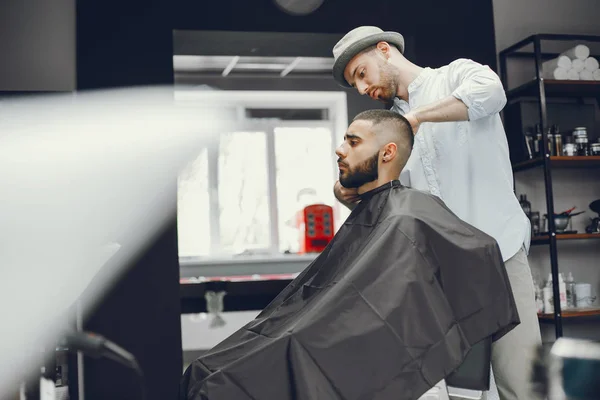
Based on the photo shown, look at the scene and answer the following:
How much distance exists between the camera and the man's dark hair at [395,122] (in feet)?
7.29

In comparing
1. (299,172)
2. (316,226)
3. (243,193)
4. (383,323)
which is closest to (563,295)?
(383,323)

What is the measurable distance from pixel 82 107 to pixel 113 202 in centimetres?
51

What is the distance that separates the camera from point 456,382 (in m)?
1.93

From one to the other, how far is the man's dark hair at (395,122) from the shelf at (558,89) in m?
2.42

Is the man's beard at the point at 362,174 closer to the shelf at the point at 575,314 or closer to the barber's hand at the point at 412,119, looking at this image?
the barber's hand at the point at 412,119

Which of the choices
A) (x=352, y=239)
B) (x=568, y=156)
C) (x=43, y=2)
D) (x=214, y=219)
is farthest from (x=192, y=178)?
(x=352, y=239)

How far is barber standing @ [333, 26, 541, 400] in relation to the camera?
2.14 metres

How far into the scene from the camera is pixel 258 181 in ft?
25.2

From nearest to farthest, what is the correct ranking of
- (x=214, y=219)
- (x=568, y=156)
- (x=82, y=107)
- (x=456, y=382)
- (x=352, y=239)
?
(x=456, y=382)
(x=352, y=239)
(x=82, y=107)
(x=568, y=156)
(x=214, y=219)

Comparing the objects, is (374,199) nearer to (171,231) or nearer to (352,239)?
(352,239)

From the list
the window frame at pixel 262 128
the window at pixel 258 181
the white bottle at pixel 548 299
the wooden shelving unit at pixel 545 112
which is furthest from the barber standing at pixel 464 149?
the window at pixel 258 181

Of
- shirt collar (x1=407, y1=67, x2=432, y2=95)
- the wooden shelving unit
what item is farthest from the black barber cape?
the wooden shelving unit

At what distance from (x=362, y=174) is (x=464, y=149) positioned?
33 centimetres

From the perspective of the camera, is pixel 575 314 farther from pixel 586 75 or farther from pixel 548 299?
pixel 586 75
